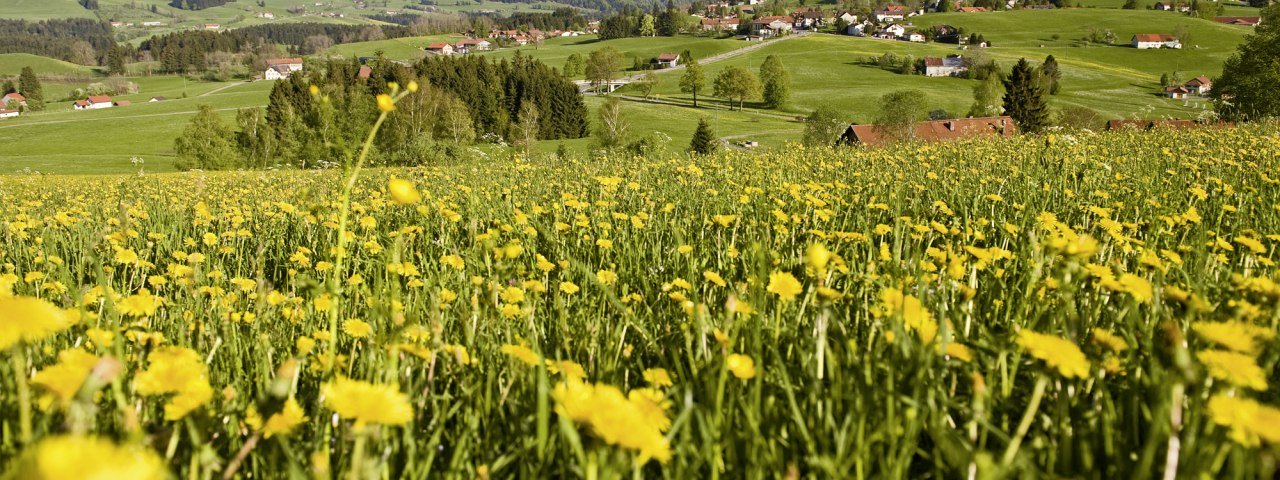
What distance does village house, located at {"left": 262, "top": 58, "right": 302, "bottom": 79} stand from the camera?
13638cm

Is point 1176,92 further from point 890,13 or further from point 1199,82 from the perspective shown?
point 890,13

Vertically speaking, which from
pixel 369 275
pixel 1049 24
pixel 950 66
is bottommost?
pixel 369 275

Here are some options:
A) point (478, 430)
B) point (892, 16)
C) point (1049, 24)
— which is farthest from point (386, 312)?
point (892, 16)

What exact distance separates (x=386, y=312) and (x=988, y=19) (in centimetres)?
14282

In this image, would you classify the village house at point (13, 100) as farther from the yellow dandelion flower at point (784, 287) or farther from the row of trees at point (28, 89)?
the yellow dandelion flower at point (784, 287)

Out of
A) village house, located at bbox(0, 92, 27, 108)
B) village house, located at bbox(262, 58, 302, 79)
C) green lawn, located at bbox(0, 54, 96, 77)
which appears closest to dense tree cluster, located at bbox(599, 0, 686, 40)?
village house, located at bbox(262, 58, 302, 79)

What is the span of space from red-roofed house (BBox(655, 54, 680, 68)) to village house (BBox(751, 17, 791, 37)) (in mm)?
31457

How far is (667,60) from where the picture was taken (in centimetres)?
11750

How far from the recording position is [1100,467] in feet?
4.34

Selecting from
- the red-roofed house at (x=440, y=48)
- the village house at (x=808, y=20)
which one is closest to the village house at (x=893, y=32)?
the village house at (x=808, y=20)

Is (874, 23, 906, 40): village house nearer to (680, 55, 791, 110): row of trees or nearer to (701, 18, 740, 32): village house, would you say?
(701, 18, 740, 32): village house

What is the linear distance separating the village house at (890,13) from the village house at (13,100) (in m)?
157

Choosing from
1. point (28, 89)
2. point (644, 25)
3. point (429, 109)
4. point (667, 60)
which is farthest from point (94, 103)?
point (644, 25)

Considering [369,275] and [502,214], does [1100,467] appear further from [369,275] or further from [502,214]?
[502,214]
